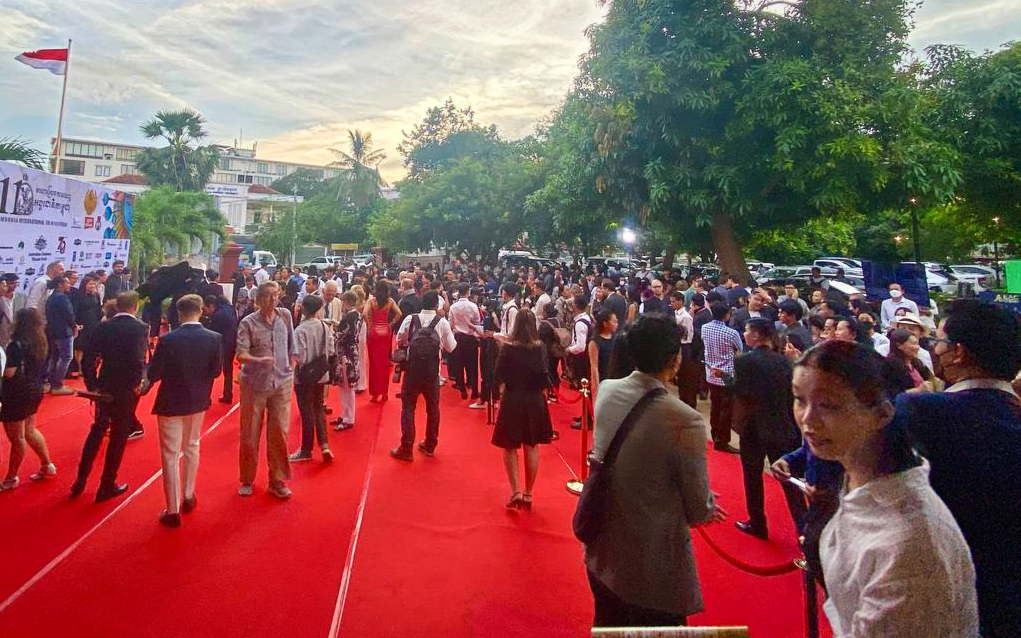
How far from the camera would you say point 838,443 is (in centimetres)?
136

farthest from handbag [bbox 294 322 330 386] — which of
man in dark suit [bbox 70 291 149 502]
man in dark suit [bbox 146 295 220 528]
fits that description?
man in dark suit [bbox 70 291 149 502]

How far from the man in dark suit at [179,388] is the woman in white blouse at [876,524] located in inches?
174

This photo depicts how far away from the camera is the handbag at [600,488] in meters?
2.10

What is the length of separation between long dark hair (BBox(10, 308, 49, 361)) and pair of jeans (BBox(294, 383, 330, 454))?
7.09 ft

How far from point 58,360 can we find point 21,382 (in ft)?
13.8

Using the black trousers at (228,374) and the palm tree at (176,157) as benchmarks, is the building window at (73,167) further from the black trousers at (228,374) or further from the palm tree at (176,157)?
the black trousers at (228,374)

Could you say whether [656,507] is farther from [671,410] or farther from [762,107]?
[762,107]

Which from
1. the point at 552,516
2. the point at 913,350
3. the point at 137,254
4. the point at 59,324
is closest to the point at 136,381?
the point at 552,516

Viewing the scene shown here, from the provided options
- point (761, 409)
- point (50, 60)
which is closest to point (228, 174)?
point (50, 60)

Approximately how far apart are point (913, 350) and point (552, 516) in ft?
11.1

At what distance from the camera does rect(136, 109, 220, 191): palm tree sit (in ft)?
109

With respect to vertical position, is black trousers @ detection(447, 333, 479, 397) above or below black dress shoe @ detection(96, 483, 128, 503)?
above

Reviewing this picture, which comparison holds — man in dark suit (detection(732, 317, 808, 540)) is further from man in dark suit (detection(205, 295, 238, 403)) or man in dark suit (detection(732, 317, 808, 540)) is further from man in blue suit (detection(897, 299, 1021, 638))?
man in dark suit (detection(205, 295, 238, 403))

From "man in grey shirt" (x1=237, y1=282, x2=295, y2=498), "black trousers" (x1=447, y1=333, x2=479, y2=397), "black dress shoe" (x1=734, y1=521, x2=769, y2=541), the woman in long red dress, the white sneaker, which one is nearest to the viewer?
"black dress shoe" (x1=734, y1=521, x2=769, y2=541)
